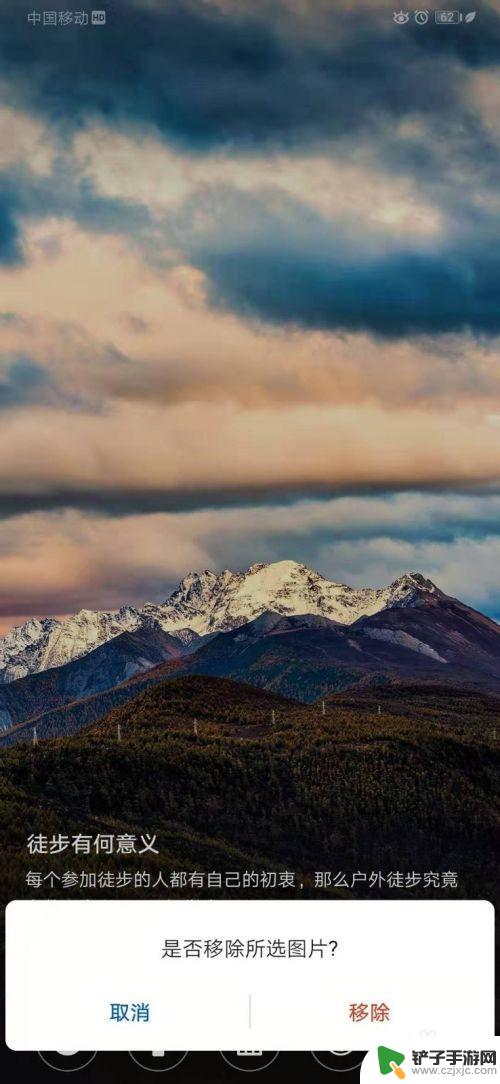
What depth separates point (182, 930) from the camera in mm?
18219

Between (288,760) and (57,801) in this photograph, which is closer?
(57,801)

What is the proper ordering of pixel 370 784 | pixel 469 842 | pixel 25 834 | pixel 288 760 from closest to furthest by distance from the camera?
1. pixel 25 834
2. pixel 469 842
3. pixel 370 784
4. pixel 288 760

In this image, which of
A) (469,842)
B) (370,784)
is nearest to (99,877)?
(469,842)

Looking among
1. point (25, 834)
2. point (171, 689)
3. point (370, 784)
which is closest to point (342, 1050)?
point (25, 834)

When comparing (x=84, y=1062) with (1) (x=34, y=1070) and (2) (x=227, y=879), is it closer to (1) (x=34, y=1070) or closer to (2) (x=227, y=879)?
(1) (x=34, y=1070)

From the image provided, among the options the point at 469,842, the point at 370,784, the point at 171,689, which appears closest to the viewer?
the point at 469,842

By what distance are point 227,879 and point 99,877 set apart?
3427mm

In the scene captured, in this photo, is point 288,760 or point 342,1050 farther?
point 288,760

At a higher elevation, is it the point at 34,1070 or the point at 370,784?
the point at 370,784

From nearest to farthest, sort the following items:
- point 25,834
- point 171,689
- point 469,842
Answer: point 25,834 → point 469,842 → point 171,689

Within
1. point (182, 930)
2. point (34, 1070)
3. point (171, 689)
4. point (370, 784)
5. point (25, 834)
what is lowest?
point (34, 1070)

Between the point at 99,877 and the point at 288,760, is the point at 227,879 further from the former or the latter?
the point at 288,760

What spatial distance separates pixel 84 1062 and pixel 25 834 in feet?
49.6

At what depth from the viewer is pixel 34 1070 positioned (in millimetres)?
18438
